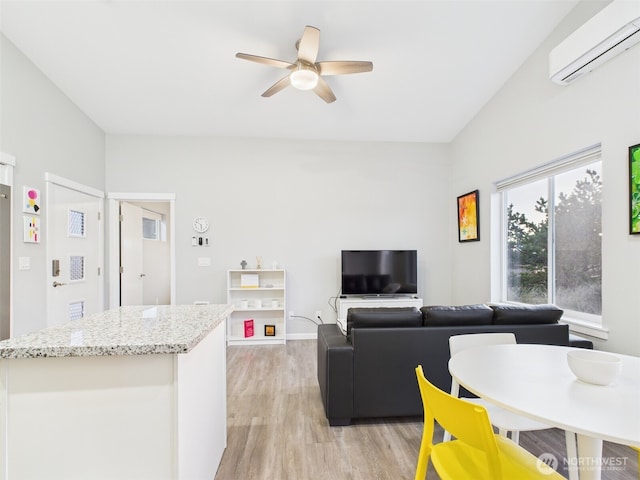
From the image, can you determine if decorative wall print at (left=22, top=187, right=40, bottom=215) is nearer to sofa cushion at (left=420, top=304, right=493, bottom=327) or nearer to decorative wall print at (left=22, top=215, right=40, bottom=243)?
decorative wall print at (left=22, top=215, right=40, bottom=243)

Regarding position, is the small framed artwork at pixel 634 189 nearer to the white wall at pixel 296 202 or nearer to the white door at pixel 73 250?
the white wall at pixel 296 202

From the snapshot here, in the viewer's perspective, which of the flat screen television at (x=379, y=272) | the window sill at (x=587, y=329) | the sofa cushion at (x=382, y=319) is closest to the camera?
the sofa cushion at (x=382, y=319)

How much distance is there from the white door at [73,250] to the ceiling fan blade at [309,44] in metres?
2.94

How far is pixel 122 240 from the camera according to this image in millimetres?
4535

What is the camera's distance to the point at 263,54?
10.4ft

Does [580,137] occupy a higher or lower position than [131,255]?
higher

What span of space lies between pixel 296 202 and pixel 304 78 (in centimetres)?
212

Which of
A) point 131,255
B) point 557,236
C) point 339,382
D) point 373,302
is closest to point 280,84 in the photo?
point 339,382

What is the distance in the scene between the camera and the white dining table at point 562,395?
88cm

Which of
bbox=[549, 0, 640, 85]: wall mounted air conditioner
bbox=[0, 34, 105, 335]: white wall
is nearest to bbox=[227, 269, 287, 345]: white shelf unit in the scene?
bbox=[0, 34, 105, 335]: white wall

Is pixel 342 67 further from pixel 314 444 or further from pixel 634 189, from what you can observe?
pixel 314 444

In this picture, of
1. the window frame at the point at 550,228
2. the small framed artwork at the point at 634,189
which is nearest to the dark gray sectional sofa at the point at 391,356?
the window frame at the point at 550,228

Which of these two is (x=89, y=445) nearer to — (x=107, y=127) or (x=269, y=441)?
(x=269, y=441)

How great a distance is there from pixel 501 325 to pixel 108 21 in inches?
167
